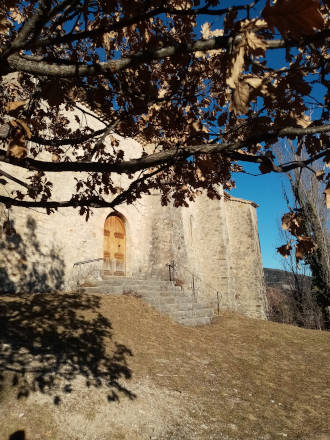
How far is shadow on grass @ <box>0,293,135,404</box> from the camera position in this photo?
3652mm

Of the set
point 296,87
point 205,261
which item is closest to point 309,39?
point 296,87

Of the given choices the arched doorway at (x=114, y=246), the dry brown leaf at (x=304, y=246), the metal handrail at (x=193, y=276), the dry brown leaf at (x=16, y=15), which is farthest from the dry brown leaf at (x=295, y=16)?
the metal handrail at (x=193, y=276)

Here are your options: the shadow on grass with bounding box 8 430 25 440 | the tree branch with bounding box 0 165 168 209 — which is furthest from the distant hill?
the shadow on grass with bounding box 8 430 25 440

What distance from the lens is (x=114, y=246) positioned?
12.1 metres

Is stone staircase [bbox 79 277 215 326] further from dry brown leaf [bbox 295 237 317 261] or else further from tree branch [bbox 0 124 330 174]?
tree branch [bbox 0 124 330 174]

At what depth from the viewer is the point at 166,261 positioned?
12.7 metres

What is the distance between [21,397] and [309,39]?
4445 mm

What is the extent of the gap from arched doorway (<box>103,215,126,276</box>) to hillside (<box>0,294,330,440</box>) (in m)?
3.79

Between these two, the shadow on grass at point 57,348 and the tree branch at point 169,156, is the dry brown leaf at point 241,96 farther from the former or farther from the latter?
the shadow on grass at point 57,348

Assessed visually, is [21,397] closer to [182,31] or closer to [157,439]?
[157,439]

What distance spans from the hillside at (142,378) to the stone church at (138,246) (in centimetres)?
163

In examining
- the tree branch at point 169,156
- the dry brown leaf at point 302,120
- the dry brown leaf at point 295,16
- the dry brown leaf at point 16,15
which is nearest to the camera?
the dry brown leaf at point 295,16

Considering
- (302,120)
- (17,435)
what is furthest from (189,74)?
(17,435)

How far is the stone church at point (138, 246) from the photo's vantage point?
8.24 metres
